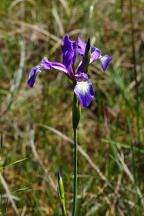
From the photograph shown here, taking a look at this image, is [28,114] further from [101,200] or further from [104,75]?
[101,200]

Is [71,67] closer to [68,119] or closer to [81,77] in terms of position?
[81,77]

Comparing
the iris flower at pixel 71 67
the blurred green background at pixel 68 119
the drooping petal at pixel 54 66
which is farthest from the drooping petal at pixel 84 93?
the blurred green background at pixel 68 119

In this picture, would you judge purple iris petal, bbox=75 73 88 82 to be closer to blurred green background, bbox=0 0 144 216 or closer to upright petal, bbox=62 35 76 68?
upright petal, bbox=62 35 76 68

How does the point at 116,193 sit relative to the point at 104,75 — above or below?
below

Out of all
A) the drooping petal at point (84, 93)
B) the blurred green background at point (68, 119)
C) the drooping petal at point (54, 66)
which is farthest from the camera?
the blurred green background at point (68, 119)

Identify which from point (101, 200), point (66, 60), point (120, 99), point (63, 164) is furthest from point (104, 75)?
point (66, 60)

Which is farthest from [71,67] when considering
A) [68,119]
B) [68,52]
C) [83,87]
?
[68,119]

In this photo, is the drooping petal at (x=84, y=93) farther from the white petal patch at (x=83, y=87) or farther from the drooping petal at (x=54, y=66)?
the drooping petal at (x=54, y=66)

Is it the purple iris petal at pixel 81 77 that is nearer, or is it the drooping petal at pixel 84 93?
the drooping petal at pixel 84 93
